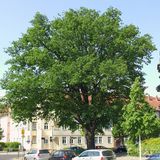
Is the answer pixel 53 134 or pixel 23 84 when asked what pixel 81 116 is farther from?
pixel 53 134

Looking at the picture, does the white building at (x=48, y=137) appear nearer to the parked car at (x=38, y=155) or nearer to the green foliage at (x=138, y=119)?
the parked car at (x=38, y=155)

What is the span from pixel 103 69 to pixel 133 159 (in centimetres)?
1040

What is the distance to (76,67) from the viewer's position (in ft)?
147

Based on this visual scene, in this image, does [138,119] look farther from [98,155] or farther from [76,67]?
[76,67]

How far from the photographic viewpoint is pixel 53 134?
9069cm

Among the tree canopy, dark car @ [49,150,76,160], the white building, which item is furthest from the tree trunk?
the white building

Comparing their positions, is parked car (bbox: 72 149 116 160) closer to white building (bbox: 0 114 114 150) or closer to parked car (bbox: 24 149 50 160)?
parked car (bbox: 24 149 50 160)

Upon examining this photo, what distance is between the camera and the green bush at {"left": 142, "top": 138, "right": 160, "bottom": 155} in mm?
42719

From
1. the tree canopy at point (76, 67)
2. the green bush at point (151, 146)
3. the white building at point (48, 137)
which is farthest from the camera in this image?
the white building at point (48, 137)

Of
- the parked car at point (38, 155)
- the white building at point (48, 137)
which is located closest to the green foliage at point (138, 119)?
the parked car at point (38, 155)

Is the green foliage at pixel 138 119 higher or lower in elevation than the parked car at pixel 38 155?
higher

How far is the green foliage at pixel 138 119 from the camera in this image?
38.0 meters

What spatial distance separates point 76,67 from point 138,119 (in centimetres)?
1020

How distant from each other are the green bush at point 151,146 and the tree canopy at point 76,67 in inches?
201
